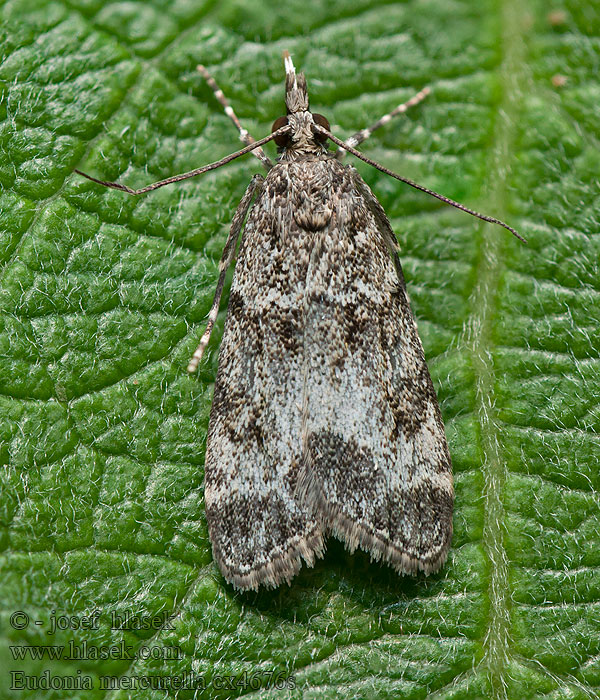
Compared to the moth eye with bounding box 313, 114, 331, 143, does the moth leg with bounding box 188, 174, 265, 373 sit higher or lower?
lower

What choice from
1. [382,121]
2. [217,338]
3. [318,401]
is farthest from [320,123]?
[318,401]

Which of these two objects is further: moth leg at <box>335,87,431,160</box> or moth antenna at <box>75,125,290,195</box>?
moth leg at <box>335,87,431,160</box>

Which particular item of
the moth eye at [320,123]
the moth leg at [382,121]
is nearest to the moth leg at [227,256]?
the moth eye at [320,123]

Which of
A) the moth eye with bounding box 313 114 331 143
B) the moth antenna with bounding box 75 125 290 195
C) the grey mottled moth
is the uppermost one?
the moth eye with bounding box 313 114 331 143

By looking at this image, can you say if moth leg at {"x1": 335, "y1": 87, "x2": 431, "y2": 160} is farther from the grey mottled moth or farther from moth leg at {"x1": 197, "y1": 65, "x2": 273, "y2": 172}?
moth leg at {"x1": 197, "y1": 65, "x2": 273, "y2": 172}

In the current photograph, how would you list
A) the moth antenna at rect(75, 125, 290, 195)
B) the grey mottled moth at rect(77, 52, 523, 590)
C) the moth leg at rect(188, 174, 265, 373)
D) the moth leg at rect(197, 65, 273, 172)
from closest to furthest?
the grey mottled moth at rect(77, 52, 523, 590) < the moth antenna at rect(75, 125, 290, 195) < the moth leg at rect(188, 174, 265, 373) < the moth leg at rect(197, 65, 273, 172)

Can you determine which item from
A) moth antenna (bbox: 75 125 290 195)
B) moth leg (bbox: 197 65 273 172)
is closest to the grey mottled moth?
moth antenna (bbox: 75 125 290 195)

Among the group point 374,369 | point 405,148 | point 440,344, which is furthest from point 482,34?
point 374,369
